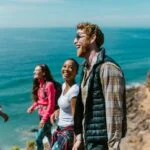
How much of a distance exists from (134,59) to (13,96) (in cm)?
6965

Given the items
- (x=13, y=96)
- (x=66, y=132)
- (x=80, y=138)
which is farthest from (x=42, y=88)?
(x=13, y=96)

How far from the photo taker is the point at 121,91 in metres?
4.93

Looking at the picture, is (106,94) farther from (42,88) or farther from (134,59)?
(134,59)

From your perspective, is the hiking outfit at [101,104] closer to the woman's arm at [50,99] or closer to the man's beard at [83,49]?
the man's beard at [83,49]

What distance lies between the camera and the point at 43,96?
26.6 feet

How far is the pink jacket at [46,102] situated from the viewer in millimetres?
7867

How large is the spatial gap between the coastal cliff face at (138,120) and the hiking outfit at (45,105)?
63.3 ft

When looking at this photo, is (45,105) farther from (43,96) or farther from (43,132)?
(43,132)

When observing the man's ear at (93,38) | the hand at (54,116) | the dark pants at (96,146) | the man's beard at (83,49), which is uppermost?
the man's ear at (93,38)

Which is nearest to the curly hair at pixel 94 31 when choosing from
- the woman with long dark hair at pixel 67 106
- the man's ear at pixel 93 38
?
the man's ear at pixel 93 38

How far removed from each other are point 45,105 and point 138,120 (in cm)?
3365

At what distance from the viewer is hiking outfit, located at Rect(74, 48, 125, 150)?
491 cm

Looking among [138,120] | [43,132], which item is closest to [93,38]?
[43,132]

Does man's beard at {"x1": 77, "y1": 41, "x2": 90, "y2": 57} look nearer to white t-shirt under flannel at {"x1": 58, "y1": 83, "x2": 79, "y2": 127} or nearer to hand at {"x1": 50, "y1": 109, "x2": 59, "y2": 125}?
white t-shirt under flannel at {"x1": 58, "y1": 83, "x2": 79, "y2": 127}
